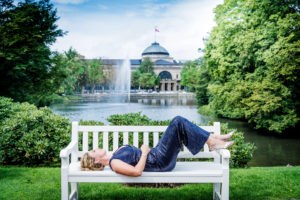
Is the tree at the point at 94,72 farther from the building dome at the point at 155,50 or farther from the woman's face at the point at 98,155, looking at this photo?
the woman's face at the point at 98,155

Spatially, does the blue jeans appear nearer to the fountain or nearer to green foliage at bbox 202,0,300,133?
green foliage at bbox 202,0,300,133

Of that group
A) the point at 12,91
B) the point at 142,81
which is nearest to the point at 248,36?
the point at 12,91

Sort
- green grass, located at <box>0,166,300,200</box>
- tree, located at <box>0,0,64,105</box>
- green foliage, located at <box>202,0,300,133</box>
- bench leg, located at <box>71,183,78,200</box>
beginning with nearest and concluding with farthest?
bench leg, located at <box>71,183,78,200</box>, green grass, located at <box>0,166,300,200</box>, green foliage, located at <box>202,0,300,133</box>, tree, located at <box>0,0,64,105</box>

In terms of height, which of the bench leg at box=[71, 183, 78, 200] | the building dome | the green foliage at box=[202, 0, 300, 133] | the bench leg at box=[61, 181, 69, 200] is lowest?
the bench leg at box=[71, 183, 78, 200]

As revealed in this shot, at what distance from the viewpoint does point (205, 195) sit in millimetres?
4180

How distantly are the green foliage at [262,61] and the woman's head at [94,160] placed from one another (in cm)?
1186

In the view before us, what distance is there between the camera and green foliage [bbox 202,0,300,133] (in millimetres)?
13727

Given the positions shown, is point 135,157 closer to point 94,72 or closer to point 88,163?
point 88,163

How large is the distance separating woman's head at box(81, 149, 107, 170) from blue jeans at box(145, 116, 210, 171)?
21.7 inches

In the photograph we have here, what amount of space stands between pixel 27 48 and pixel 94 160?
41.5 feet

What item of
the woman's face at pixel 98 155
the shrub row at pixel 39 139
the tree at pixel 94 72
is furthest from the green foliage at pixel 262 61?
the tree at pixel 94 72

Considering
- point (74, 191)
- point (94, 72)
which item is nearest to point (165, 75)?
point (94, 72)

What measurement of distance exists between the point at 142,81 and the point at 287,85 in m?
63.2

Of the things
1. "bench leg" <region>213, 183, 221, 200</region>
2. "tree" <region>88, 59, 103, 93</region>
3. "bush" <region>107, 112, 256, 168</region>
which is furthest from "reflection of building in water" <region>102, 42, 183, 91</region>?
"bench leg" <region>213, 183, 221, 200</region>
